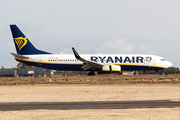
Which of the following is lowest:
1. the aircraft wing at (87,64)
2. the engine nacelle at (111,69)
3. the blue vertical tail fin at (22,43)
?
the engine nacelle at (111,69)

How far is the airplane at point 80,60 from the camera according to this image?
44188 millimetres

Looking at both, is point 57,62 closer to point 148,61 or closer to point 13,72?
point 148,61

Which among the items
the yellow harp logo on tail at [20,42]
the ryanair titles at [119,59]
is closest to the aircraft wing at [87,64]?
the ryanair titles at [119,59]

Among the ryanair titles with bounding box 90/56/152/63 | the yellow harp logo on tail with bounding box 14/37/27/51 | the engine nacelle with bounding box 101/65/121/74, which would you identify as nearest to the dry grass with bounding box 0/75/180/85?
the engine nacelle with bounding box 101/65/121/74

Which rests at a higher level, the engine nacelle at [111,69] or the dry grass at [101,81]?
the engine nacelle at [111,69]

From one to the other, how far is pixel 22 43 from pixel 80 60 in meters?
10.9

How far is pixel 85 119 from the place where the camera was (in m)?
10.5

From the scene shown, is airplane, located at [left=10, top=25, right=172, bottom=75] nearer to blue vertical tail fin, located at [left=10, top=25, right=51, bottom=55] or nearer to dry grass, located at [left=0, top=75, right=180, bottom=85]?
blue vertical tail fin, located at [left=10, top=25, right=51, bottom=55]

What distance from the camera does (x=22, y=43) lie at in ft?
152

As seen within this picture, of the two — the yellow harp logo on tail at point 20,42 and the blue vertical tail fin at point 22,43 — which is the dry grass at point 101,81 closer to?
the blue vertical tail fin at point 22,43

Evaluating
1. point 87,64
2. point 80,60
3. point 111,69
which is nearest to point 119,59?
point 111,69

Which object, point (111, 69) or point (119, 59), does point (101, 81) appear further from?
point (119, 59)

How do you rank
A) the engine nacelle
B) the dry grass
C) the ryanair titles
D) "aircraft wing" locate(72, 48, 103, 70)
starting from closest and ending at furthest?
the dry grass < the engine nacelle < "aircraft wing" locate(72, 48, 103, 70) < the ryanair titles

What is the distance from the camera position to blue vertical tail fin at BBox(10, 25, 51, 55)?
1813 inches
